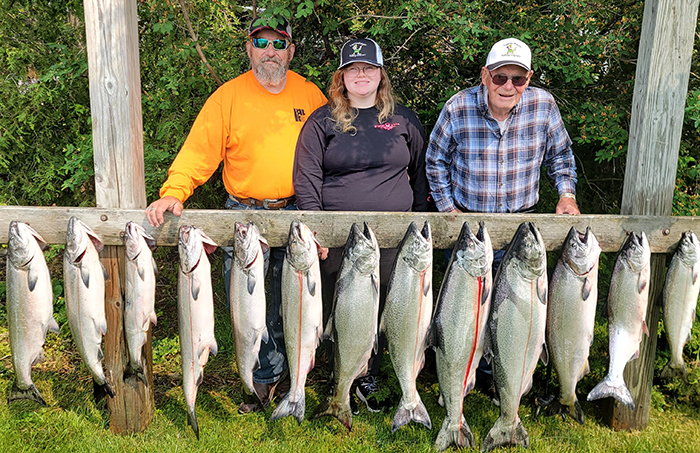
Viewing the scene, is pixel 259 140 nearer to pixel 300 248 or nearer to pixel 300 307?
pixel 300 248

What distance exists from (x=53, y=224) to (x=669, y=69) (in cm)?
382

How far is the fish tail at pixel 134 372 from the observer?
134 inches

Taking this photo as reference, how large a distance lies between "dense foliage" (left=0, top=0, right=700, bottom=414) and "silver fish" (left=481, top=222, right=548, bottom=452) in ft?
4.81

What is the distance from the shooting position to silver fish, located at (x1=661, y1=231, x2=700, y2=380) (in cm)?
325

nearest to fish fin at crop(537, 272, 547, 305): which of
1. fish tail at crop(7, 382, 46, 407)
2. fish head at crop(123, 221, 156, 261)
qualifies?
fish head at crop(123, 221, 156, 261)

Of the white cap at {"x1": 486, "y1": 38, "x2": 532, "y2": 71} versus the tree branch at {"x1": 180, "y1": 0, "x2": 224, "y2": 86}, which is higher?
the tree branch at {"x1": 180, "y1": 0, "x2": 224, "y2": 86}

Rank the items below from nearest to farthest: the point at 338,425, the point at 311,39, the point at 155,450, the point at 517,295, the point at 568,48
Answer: the point at 517,295
the point at 155,450
the point at 338,425
the point at 568,48
the point at 311,39

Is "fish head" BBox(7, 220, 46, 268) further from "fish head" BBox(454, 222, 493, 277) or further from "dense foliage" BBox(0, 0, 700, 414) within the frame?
"fish head" BBox(454, 222, 493, 277)

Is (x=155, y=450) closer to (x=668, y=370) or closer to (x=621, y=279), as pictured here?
(x=621, y=279)

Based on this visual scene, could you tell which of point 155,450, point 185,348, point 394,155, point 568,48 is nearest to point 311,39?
point 394,155

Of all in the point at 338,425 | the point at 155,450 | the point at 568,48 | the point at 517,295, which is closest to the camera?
the point at 517,295

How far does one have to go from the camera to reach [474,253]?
118 inches

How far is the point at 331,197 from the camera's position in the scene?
3676 millimetres

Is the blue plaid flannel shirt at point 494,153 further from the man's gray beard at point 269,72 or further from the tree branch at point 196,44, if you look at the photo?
the tree branch at point 196,44
